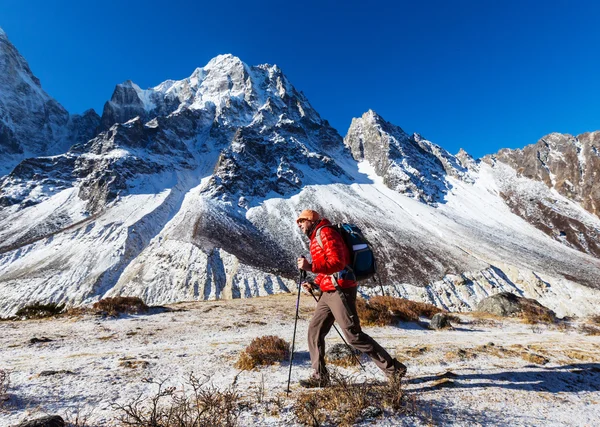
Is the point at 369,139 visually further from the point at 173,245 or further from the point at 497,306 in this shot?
the point at 497,306

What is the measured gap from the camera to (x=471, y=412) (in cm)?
392

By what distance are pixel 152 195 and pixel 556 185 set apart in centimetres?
15104

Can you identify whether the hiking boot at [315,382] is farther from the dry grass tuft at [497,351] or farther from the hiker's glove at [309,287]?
the dry grass tuft at [497,351]

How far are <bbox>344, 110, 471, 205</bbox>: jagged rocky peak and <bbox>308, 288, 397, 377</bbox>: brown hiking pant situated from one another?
114064mm

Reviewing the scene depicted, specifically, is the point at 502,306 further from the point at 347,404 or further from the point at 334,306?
the point at 347,404

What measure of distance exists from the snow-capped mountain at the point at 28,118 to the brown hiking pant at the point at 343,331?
650ft

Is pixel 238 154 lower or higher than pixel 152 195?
higher

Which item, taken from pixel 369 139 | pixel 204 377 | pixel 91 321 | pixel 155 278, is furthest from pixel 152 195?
pixel 369 139

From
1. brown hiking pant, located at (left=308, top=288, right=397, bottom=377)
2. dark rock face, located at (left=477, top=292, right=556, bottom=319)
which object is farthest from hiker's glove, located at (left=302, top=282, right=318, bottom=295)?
dark rock face, located at (left=477, top=292, right=556, bottom=319)

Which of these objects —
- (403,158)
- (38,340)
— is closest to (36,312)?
(38,340)

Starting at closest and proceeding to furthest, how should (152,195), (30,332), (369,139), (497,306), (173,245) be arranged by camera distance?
(30,332), (497,306), (173,245), (152,195), (369,139)

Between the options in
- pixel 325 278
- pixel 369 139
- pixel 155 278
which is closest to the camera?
pixel 325 278

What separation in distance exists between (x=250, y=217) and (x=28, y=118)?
576 ft

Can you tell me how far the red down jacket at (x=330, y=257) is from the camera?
4.64m
